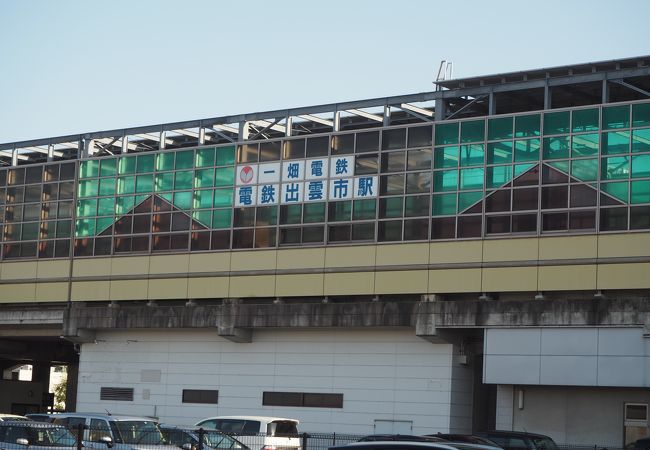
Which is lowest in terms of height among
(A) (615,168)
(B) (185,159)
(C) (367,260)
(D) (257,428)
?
(D) (257,428)

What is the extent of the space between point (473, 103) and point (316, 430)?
13.0 meters

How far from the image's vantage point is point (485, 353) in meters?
38.5

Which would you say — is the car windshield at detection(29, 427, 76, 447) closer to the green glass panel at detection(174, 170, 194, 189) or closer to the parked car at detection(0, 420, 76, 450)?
the parked car at detection(0, 420, 76, 450)

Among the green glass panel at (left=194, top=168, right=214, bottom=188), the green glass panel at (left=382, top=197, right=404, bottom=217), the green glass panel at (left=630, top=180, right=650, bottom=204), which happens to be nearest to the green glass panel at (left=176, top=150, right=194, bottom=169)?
the green glass panel at (left=194, top=168, right=214, bottom=188)

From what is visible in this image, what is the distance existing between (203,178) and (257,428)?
53.0ft

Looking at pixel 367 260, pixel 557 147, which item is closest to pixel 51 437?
pixel 367 260

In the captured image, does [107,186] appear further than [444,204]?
Yes

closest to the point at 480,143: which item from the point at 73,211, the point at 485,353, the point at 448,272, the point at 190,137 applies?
the point at 448,272

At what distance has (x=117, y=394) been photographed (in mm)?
47281

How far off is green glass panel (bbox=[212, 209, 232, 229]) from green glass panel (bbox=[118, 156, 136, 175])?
4915 millimetres

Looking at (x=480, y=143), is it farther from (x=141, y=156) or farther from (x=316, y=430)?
(x=141, y=156)

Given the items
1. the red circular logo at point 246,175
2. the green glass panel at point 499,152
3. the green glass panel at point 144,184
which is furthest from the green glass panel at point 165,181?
the green glass panel at point 499,152

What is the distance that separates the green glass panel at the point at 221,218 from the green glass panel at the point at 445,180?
8.70 meters

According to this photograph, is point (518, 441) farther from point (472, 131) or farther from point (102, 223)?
point (102, 223)
